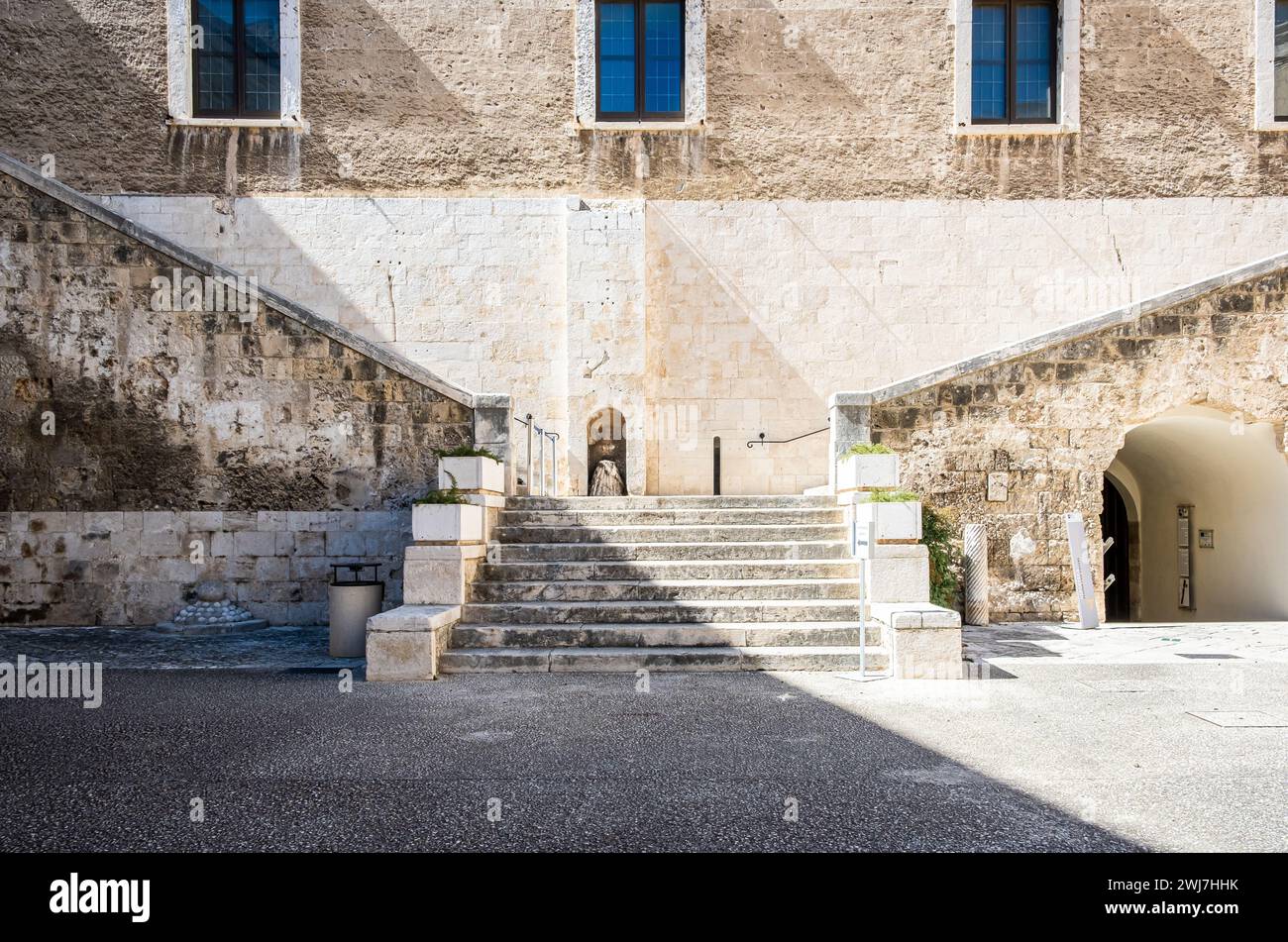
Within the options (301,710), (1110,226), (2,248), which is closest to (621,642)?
(301,710)

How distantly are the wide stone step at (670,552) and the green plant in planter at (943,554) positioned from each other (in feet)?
4.80

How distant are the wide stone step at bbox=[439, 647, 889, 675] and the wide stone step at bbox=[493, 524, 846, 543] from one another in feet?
6.59

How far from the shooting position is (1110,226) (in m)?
14.1

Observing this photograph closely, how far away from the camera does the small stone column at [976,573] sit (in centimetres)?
1021

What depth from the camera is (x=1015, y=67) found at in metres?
14.4

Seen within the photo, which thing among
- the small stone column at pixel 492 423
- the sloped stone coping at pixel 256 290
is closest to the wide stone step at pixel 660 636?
the small stone column at pixel 492 423

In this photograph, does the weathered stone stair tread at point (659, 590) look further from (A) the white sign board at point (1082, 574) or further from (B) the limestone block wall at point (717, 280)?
(B) the limestone block wall at point (717, 280)

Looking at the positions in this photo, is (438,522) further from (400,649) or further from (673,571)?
(673,571)

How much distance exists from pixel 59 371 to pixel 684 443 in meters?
8.34

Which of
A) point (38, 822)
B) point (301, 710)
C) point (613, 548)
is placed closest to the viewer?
point (38, 822)

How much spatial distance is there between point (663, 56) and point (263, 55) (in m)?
6.38

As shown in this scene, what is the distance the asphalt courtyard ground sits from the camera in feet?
12.6

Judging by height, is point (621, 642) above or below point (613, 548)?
below
